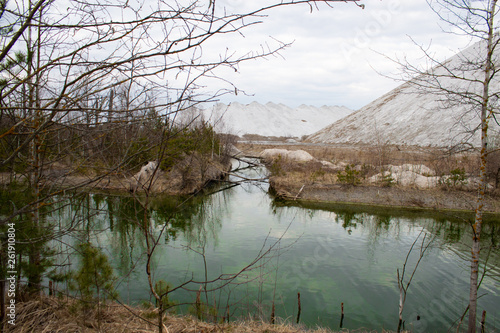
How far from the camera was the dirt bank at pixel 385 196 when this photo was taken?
14289 millimetres

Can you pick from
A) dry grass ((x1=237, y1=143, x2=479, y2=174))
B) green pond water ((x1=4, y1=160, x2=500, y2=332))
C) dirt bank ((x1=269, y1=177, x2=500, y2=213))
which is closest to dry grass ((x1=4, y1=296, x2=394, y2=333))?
green pond water ((x1=4, y1=160, x2=500, y2=332))

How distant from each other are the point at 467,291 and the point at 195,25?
8095mm

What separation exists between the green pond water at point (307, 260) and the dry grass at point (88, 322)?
0.36m

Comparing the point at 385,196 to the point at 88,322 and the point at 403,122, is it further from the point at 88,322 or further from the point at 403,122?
the point at 403,122

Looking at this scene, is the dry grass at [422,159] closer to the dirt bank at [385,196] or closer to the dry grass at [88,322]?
the dirt bank at [385,196]

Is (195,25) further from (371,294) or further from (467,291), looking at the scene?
(467,291)

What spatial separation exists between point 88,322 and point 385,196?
46.2ft

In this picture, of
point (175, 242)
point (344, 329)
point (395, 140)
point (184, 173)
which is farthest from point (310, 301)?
point (395, 140)

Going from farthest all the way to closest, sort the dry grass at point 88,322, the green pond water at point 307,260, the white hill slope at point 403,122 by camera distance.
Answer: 1. the white hill slope at point 403,122
2. the green pond water at point 307,260
3. the dry grass at point 88,322

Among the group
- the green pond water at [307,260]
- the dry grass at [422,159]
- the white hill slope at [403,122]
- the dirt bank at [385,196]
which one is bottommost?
the green pond water at [307,260]

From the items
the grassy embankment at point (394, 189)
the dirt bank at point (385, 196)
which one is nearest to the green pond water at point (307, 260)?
the dirt bank at point (385, 196)

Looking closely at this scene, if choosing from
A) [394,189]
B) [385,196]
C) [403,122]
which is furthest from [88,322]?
[403,122]

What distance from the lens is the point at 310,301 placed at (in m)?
6.29

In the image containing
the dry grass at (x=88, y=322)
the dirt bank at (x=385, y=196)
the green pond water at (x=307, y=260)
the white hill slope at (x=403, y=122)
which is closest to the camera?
the dry grass at (x=88, y=322)
